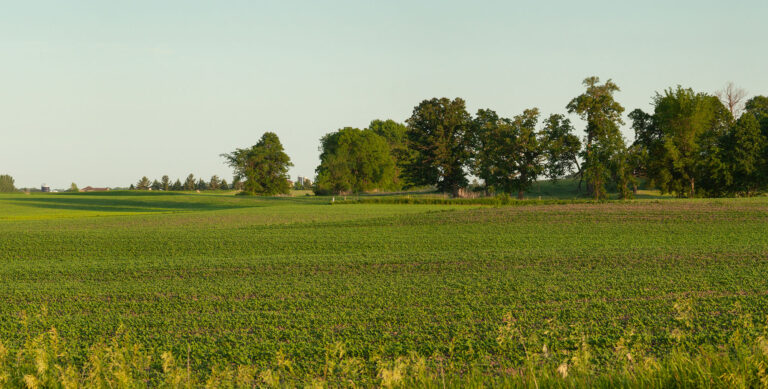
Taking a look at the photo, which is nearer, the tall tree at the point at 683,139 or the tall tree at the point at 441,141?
the tall tree at the point at 683,139

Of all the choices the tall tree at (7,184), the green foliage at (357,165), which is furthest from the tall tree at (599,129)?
the tall tree at (7,184)

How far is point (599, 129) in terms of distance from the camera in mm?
56594

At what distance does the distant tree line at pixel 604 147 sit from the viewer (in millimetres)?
55000

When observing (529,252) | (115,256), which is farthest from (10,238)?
(529,252)

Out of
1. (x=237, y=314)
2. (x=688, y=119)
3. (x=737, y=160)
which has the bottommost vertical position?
(x=237, y=314)

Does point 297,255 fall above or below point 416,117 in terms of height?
below

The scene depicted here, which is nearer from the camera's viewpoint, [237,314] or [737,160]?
[237,314]

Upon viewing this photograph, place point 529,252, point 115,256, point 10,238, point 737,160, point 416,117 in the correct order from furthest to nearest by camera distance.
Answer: point 416,117
point 737,160
point 10,238
point 115,256
point 529,252

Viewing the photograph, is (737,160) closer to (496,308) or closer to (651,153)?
(651,153)

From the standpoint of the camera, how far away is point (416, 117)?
225 feet

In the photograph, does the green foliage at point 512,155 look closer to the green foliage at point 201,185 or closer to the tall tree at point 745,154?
the tall tree at point 745,154

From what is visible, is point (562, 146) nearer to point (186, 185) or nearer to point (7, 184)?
point (186, 185)

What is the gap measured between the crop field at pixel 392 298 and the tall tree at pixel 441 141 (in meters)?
40.0

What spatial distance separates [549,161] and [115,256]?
46.7 metres
